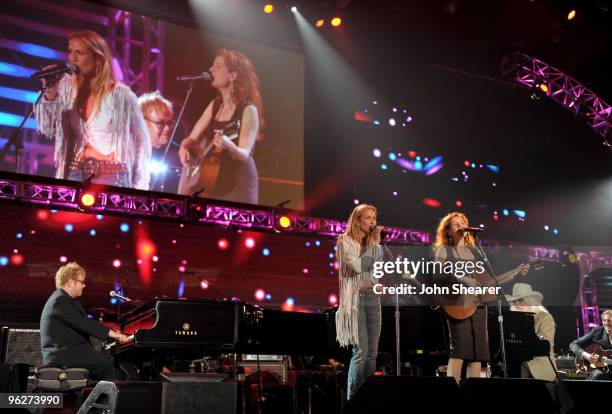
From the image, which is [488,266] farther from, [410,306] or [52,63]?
[52,63]

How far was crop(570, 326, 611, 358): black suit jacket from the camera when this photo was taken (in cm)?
664

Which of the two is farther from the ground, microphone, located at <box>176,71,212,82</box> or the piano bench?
microphone, located at <box>176,71,212,82</box>

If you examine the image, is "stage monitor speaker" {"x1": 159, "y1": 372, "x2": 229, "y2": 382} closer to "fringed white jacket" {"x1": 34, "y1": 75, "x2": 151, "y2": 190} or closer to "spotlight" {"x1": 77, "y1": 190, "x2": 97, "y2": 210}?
"fringed white jacket" {"x1": 34, "y1": 75, "x2": 151, "y2": 190}

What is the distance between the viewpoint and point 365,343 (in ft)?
14.0

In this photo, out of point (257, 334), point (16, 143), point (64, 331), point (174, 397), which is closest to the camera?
point (174, 397)

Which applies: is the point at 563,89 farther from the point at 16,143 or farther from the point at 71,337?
the point at 71,337

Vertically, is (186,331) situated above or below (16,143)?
below

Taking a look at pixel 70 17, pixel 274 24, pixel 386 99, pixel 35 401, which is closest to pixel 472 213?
pixel 386 99

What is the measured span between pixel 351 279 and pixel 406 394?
112 cm

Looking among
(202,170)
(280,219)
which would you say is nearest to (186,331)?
(202,170)

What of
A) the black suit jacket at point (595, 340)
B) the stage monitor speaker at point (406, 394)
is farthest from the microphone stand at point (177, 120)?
the stage monitor speaker at point (406, 394)

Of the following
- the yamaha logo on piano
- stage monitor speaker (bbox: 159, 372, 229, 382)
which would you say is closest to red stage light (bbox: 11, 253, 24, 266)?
the yamaha logo on piano

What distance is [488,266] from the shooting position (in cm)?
460

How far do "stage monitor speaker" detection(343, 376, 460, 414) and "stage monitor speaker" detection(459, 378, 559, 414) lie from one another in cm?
9
